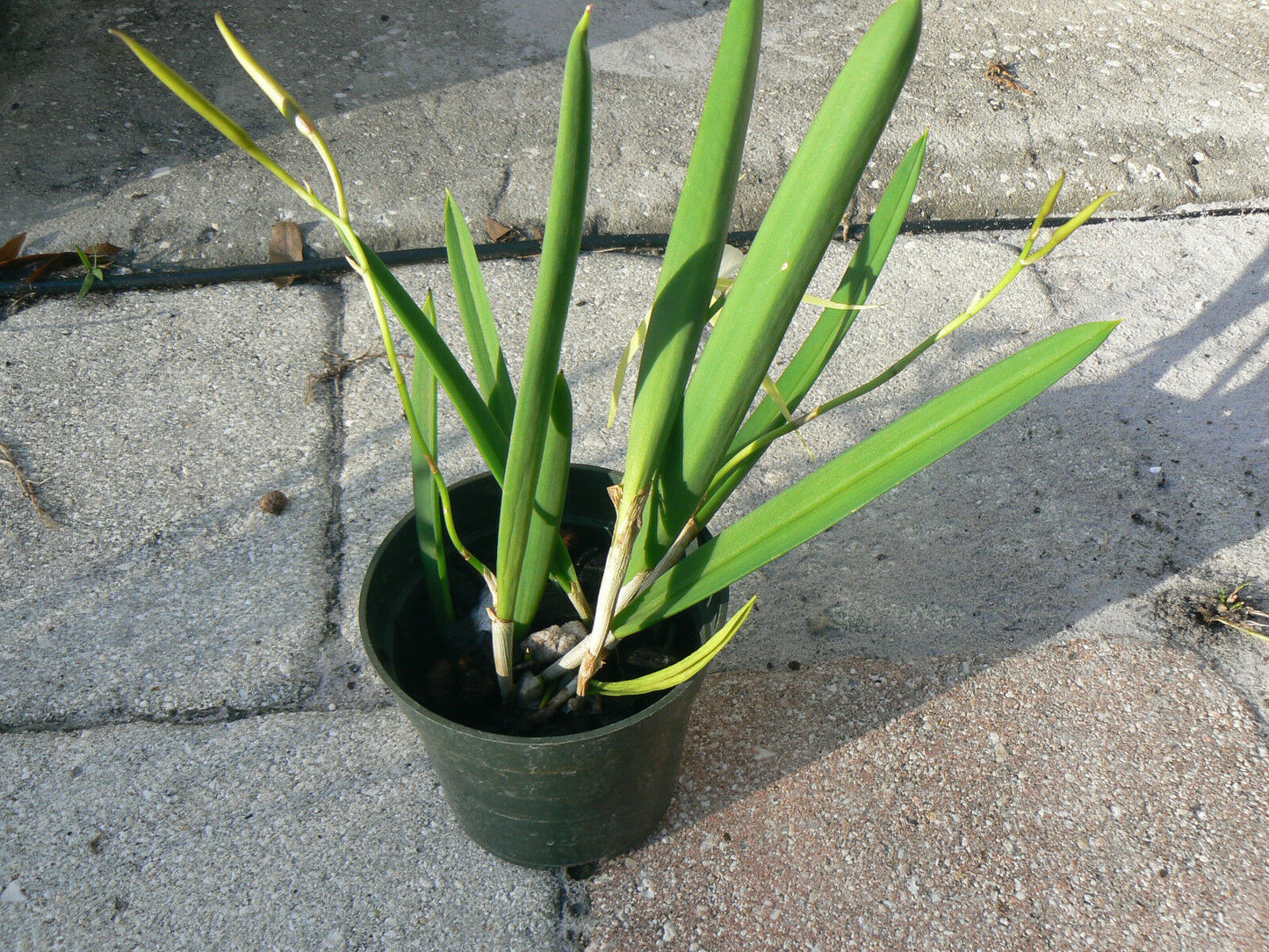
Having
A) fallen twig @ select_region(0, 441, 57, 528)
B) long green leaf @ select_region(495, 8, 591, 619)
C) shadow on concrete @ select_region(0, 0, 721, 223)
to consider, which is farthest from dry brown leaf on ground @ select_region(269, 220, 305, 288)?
long green leaf @ select_region(495, 8, 591, 619)

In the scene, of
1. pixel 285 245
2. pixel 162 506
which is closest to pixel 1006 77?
pixel 285 245

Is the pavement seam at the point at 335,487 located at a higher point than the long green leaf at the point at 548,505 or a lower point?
lower

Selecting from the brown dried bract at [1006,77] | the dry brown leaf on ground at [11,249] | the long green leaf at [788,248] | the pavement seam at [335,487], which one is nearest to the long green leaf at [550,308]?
the long green leaf at [788,248]

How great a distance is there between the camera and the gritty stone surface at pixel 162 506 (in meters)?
1.24

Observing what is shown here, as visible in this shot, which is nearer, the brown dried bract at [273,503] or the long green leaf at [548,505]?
the long green leaf at [548,505]

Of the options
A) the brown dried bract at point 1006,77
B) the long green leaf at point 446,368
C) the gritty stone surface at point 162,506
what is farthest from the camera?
the brown dried bract at point 1006,77

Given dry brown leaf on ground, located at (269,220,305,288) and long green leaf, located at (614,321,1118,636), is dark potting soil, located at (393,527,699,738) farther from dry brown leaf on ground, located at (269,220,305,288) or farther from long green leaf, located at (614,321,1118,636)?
dry brown leaf on ground, located at (269,220,305,288)

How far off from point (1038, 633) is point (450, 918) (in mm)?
890

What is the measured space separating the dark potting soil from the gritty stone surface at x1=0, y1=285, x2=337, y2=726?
0.34 meters

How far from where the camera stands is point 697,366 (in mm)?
681

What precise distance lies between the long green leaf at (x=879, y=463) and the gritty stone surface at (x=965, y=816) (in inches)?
17.2

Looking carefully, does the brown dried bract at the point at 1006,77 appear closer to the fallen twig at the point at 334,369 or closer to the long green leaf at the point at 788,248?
the fallen twig at the point at 334,369

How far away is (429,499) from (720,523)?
647 mm

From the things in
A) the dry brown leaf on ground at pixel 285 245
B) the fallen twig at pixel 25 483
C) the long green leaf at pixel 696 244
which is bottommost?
the fallen twig at pixel 25 483
